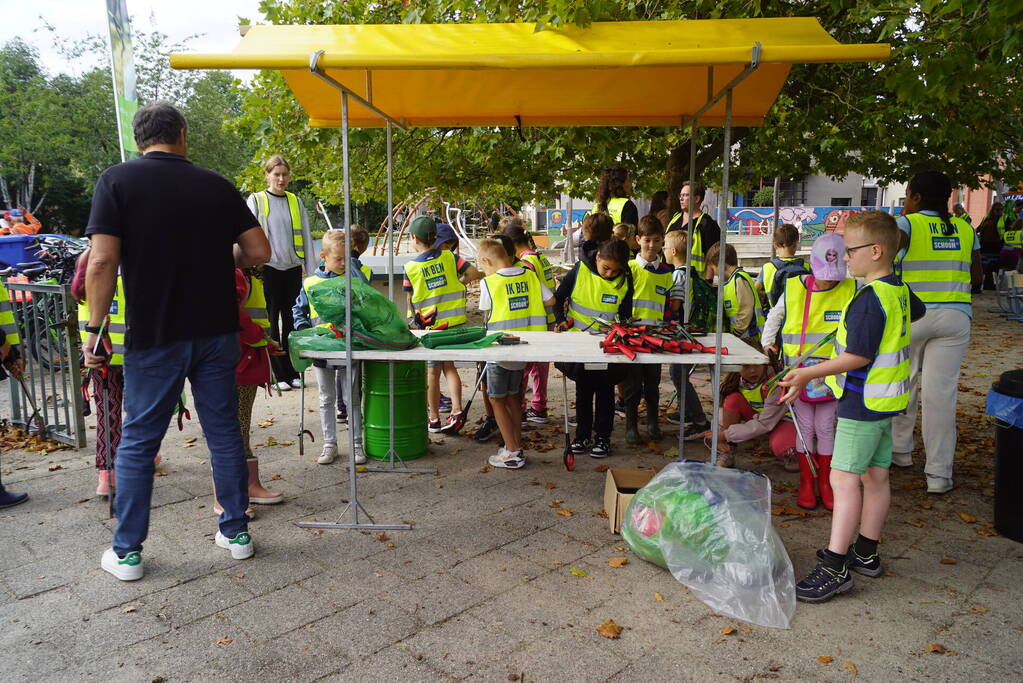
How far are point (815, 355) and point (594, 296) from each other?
1729mm

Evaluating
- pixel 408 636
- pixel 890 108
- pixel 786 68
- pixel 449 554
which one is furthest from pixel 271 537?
pixel 890 108

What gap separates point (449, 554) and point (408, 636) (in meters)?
0.87

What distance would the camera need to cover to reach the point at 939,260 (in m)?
5.15

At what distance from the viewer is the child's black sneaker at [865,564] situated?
402 centimetres

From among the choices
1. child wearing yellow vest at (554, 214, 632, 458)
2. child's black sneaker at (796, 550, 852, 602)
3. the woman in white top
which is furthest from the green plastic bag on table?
the woman in white top

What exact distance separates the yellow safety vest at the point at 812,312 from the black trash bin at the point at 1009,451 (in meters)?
0.93

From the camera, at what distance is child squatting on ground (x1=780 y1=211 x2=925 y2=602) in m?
3.67

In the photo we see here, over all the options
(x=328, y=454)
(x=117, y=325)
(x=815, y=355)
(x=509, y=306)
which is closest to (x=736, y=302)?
(x=815, y=355)

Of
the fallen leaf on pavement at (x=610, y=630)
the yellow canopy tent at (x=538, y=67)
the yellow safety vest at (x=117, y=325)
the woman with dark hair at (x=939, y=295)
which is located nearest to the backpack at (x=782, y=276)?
the woman with dark hair at (x=939, y=295)

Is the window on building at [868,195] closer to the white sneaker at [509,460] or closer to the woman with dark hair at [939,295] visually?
the woman with dark hair at [939,295]

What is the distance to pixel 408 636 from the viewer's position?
3.44 meters

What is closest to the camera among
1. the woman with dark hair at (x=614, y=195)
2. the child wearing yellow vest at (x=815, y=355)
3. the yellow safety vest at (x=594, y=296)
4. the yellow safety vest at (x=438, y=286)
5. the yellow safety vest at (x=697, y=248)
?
the child wearing yellow vest at (x=815, y=355)

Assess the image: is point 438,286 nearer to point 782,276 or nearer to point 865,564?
point 782,276

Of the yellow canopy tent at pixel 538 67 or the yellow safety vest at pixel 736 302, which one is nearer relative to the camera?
the yellow canopy tent at pixel 538 67
